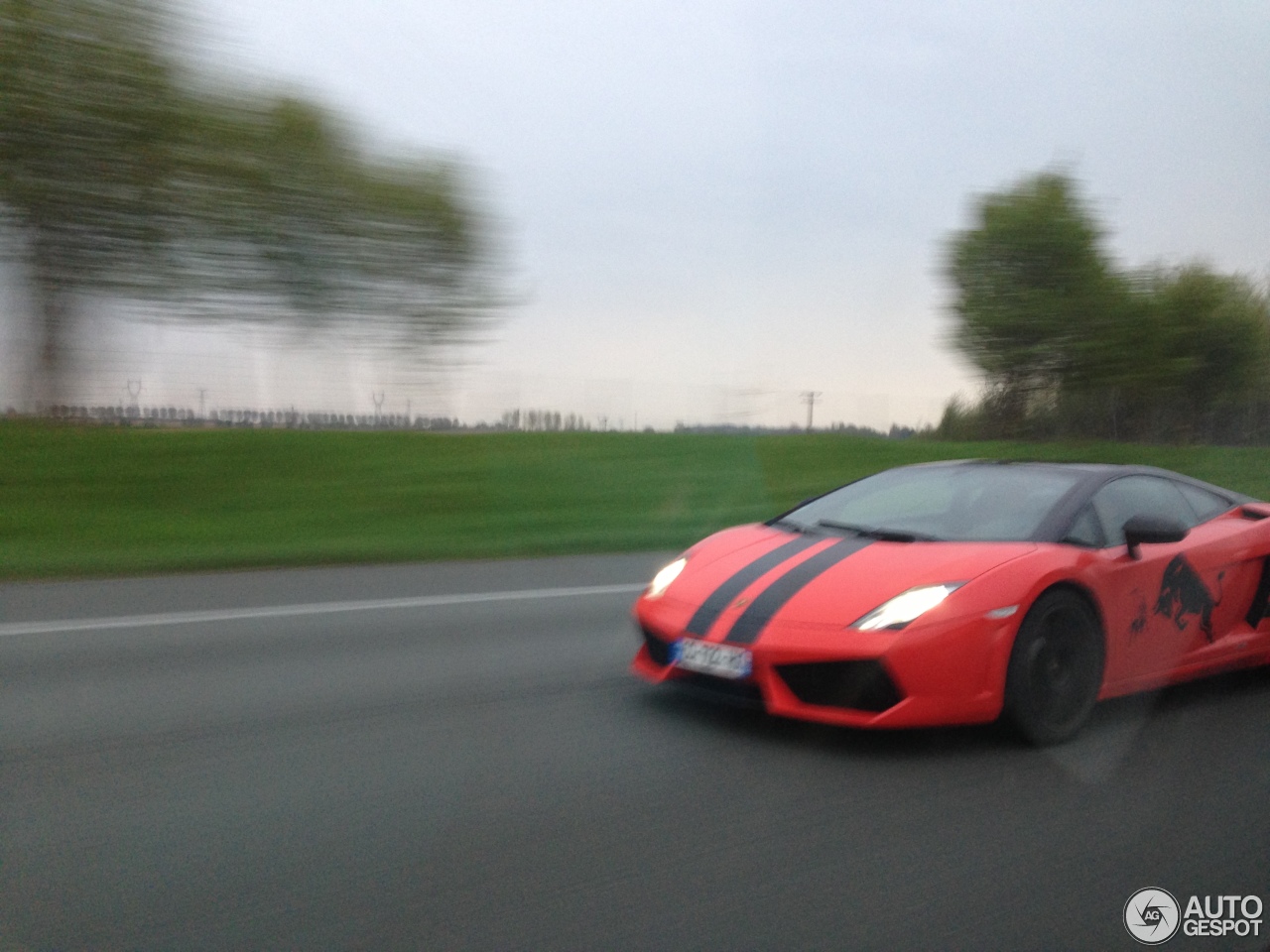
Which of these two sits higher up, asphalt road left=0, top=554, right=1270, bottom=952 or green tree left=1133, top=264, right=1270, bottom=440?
green tree left=1133, top=264, right=1270, bottom=440

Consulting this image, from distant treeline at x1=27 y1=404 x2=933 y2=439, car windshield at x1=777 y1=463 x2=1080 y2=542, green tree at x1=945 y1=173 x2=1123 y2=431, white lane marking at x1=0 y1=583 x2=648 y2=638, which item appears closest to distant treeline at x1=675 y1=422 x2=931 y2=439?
distant treeline at x1=27 y1=404 x2=933 y2=439

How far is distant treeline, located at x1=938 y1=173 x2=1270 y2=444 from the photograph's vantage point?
3253 cm

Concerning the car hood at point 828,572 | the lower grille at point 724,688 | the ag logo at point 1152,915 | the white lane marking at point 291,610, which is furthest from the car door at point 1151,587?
the white lane marking at point 291,610

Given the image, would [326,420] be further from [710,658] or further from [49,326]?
[710,658]

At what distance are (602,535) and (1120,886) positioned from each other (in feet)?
34.1

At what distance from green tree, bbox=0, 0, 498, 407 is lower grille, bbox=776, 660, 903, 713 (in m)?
14.9

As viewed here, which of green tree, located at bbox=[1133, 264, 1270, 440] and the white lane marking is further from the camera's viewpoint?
green tree, located at bbox=[1133, 264, 1270, 440]

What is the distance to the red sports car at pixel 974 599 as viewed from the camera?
14.4 feet

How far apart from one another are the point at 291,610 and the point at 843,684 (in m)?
4.67

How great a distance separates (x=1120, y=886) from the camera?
329cm

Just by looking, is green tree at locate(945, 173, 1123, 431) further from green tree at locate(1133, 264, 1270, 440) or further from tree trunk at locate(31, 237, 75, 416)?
tree trunk at locate(31, 237, 75, 416)

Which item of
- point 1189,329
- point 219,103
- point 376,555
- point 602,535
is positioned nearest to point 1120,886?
point 376,555

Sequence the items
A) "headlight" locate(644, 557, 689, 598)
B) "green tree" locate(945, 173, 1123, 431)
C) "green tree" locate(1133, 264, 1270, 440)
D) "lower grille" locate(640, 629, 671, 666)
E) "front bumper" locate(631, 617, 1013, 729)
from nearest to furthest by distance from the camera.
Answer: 1. "front bumper" locate(631, 617, 1013, 729)
2. "lower grille" locate(640, 629, 671, 666)
3. "headlight" locate(644, 557, 689, 598)
4. "green tree" locate(945, 173, 1123, 431)
5. "green tree" locate(1133, 264, 1270, 440)

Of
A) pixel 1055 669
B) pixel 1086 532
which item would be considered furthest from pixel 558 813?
pixel 1086 532
